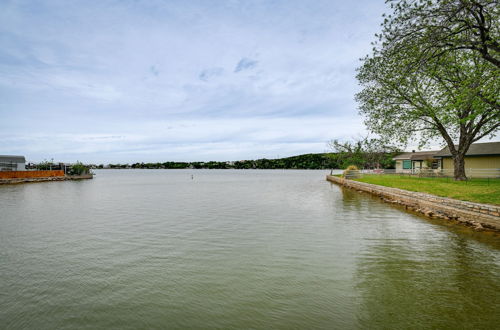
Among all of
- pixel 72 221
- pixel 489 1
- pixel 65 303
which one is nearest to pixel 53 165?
pixel 72 221

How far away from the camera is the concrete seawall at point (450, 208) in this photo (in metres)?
15.0

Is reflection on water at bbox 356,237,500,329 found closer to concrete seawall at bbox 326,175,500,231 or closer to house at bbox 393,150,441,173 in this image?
concrete seawall at bbox 326,175,500,231

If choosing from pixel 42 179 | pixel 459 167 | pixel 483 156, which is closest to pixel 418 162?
pixel 483 156

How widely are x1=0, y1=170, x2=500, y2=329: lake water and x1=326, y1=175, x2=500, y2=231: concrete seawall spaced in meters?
1.49

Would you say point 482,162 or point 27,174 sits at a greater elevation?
point 482,162

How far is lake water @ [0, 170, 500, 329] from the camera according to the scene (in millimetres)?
6242

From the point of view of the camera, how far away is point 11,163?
71.8m

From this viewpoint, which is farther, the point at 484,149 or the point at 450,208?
Result: the point at 484,149

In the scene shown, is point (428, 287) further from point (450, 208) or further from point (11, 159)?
point (11, 159)

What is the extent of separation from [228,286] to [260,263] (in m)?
2.14

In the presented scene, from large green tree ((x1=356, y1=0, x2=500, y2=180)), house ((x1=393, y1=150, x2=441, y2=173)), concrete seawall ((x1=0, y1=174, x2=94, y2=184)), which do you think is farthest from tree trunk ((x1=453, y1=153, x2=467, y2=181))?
concrete seawall ((x1=0, y1=174, x2=94, y2=184))

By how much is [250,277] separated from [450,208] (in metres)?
16.3

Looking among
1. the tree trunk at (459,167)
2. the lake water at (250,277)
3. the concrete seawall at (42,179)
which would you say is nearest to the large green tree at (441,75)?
the tree trunk at (459,167)

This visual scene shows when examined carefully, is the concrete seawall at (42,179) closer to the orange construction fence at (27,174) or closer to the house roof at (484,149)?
the orange construction fence at (27,174)
